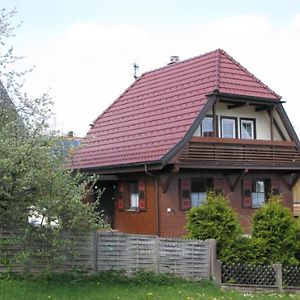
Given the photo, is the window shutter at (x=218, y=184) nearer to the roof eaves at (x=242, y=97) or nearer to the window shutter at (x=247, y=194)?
the window shutter at (x=247, y=194)

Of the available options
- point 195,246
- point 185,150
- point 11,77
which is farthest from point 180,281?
point 185,150

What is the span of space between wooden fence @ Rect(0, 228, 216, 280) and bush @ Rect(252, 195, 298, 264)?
1856 mm

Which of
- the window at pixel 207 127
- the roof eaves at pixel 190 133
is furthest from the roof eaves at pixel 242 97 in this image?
the window at pixel 207 127

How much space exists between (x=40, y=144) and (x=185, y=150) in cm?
1097

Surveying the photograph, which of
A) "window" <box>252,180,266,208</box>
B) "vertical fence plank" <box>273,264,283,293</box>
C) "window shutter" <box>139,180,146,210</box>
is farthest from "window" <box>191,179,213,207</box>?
"vertical fence plank" <box>273,264,283,293</box>

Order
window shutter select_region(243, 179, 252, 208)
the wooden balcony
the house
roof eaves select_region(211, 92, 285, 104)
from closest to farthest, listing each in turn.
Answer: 1. the wooden balcony
2. the house
3. roof eaves select_region(211, 92, 285, 104)
4. window shutter select_region(243, 179, 252, 208)

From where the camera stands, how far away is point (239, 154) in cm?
2402

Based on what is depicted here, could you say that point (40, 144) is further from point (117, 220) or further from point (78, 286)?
point (117, 220)

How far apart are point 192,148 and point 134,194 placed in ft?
11.6

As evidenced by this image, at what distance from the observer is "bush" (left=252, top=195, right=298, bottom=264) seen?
1554cm

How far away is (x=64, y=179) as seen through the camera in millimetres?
12023

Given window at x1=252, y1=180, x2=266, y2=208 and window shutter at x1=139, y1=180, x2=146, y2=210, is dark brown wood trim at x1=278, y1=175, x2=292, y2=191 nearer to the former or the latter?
window at x1=252, y1=180, x2=266, y2=208

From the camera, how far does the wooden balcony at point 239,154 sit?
883 inches

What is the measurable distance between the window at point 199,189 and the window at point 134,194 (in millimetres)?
2361
